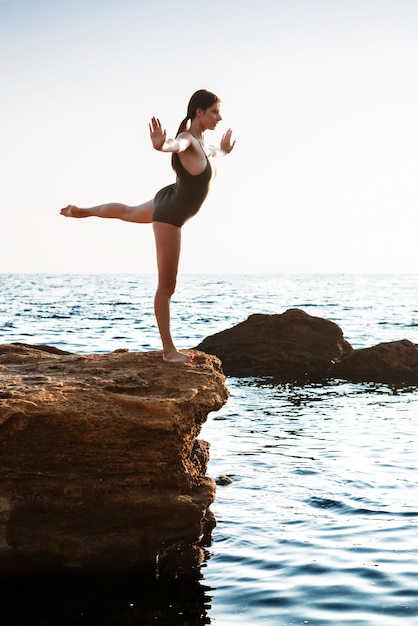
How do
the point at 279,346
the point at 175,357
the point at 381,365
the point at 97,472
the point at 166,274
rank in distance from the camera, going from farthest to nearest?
the point at 279,346 → the point at 381,365 → the point at 175,357 → the point at 166,274 → the point at 97,472

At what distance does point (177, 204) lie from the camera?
24.2ft

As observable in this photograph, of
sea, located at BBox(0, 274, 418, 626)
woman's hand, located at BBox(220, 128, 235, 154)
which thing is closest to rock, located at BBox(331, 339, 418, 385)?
sea, located at BBox(0, 274, 418, 626)

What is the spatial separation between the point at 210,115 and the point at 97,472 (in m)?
3.09

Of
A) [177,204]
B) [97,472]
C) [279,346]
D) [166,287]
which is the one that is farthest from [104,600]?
[279,346]

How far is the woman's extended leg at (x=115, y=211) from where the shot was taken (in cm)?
769

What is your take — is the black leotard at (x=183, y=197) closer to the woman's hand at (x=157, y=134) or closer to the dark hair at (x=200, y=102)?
the dark hair at (x=200, y=102)

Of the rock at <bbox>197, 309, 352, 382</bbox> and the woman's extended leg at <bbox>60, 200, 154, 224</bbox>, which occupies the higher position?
the woman's extended leg at <bbox>60, 200, 154, 224</bbox>

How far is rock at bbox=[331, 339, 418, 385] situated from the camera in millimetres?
19875

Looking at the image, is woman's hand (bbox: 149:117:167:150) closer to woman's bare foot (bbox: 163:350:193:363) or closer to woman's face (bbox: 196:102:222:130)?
woman's face (bbox: 196:102:222:130)

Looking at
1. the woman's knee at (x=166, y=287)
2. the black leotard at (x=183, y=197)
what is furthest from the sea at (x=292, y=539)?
the black leotard at (x=183, y=197)

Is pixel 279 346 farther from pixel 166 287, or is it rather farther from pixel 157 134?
pixel 157 134

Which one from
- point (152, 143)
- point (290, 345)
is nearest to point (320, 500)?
point (152, 143)

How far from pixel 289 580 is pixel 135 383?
6.59ft

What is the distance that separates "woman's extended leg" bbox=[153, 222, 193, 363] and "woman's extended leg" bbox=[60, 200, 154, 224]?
0.25 metres
